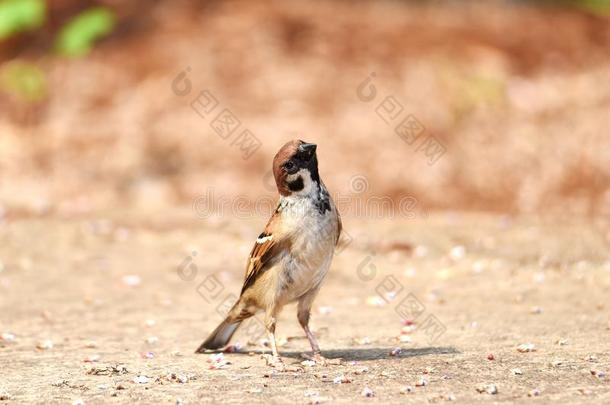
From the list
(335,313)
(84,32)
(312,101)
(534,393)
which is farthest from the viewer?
(84,32)

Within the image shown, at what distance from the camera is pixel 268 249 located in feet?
26.3

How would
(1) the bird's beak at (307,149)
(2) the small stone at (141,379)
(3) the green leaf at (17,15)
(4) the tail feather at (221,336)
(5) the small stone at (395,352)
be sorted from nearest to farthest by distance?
(2) the small stone at (141,379) → (1) the bird's beak at (307,149) → (5) the small stone at (395,352) → (4) the tail feather at (221,336) → (3) the green leaf at (17,15)

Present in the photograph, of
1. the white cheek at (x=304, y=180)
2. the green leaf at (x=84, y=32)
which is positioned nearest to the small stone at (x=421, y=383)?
the white cheek at (x=304, y=180)

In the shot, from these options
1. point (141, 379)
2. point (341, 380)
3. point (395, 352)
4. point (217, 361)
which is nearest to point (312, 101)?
point (395, 352)

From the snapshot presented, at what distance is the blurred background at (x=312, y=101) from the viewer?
18.2 metres

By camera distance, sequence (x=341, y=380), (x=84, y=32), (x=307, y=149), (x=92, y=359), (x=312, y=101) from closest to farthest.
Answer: (x=341, y=380)
(x=307, y=149)
(x=92, y=359)
(x=312, y=101)
(x=84, y=32)

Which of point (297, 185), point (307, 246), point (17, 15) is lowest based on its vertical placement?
point (307, 246)

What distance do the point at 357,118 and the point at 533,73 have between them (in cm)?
407

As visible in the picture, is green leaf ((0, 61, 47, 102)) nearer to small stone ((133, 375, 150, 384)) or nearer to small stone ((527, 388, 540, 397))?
A: small stone ((133, 375, 150, 384))

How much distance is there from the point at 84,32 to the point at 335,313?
41.4 ft

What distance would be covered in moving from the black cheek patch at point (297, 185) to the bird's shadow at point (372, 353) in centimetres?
164

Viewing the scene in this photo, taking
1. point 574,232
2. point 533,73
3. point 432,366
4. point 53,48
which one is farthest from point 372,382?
point 53,48

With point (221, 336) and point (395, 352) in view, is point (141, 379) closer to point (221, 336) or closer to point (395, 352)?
point (221, 336)

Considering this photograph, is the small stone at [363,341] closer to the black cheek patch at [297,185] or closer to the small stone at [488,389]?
the black cheek patch at [297,185]
